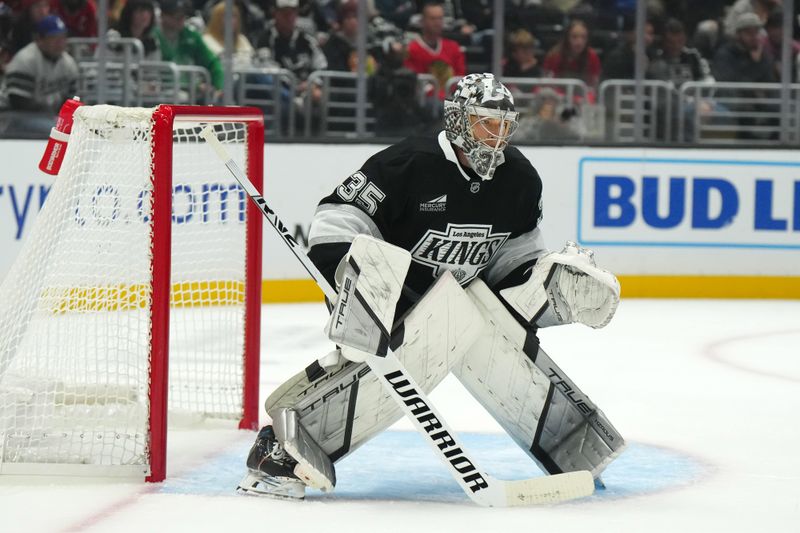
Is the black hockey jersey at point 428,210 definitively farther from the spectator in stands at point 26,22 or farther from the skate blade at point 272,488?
the spectator in stands at point 26,22

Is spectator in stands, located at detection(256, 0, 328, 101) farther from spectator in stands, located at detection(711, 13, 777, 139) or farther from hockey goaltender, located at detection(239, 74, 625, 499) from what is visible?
hockey goaltender, located at detection(239, 74, 625, 499)

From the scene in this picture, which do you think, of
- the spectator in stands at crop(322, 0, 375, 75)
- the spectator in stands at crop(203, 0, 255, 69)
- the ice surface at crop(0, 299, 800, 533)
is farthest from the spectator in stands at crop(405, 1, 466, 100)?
the ice surface at crop(0, 299, 800, 533)

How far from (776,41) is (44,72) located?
3.86 meters

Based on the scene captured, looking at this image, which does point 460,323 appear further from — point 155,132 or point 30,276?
point 30,276

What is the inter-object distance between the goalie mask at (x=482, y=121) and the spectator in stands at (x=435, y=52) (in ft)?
13.6

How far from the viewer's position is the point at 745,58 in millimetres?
7359

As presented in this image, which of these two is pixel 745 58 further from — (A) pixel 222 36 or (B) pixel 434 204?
(B) pixel 434 204

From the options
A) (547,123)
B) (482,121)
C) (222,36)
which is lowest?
(482,121)

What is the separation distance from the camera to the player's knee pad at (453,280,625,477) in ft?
9.91

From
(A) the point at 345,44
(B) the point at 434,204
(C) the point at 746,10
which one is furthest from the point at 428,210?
(C) the point at 746,10

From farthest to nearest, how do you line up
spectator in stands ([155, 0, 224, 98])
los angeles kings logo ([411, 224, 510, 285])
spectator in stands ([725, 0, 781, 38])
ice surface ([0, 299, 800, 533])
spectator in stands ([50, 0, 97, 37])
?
1. spectator in stands ([725, 0, 781, 38])
2. spectator in stands ([155, 0, 224, 98])
3. spectator in stands ([50, 0, 97, 37])
4. los angeles kings logo ([411, 224, 510, 285])
5. ice surface ([0, 299, 800, 533])

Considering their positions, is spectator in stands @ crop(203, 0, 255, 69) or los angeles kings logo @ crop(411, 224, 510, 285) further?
spectator in stands @ crop(203, 0, 255, 69)

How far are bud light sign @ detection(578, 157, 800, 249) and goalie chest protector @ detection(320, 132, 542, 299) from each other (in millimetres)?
3747

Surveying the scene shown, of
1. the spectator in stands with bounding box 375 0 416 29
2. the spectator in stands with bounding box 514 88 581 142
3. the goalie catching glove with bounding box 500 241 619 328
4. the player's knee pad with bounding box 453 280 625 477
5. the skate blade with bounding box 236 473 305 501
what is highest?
the spectator in stands with bounding box 375 0 416 29
